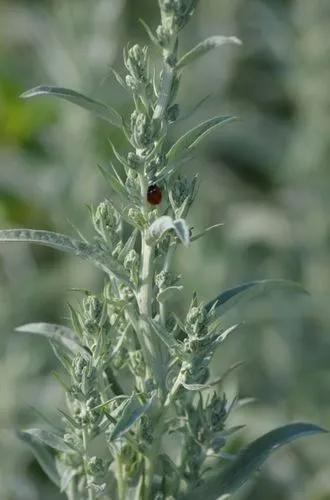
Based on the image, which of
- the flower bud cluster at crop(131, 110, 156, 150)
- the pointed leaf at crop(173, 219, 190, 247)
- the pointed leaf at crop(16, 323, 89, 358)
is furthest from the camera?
the pointed leaf at crop(16, 323, 89, 358)

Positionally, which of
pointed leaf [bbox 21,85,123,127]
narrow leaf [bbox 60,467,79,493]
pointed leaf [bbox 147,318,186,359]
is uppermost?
pointed leaf [bbox 21,85,123,127]

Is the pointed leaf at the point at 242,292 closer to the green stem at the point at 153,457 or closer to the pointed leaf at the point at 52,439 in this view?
the green stem at the point at 153,457

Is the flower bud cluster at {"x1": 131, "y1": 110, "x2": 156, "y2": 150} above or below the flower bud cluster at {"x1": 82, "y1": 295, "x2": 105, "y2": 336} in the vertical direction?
above

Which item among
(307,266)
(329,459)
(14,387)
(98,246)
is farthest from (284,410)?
(98,246)

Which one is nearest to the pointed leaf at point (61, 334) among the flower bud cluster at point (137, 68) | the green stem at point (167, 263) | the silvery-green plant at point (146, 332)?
the silvery-green plant at point (146, 332)

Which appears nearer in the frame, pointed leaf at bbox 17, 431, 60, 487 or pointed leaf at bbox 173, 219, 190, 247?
pointed leaf at bbox 173, 219, 190, 247

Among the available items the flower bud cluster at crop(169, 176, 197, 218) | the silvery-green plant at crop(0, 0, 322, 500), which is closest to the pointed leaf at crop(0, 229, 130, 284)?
the silvery-green plant at crop(0, 0, 322, 500)

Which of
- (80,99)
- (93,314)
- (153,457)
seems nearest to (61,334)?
(93,314)

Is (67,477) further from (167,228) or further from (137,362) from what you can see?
(167,228)

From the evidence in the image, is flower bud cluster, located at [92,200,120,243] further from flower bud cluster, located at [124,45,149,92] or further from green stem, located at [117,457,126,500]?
green stem, located at [117,457,126,500]

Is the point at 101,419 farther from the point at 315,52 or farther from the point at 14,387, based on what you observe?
the point at 315,52
